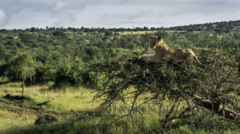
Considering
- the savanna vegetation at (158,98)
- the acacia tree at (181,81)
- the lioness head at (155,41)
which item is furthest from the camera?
the lioness head at (155,41)

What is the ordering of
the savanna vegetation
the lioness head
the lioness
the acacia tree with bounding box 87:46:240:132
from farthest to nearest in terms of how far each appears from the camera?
the lioness head, the lioness, the savanna vegetation, the acacia tree with bounding box 87:46:240:132

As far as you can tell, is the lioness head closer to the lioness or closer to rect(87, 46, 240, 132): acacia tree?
the lioness

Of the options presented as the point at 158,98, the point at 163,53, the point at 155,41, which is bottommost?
the point at 158,98

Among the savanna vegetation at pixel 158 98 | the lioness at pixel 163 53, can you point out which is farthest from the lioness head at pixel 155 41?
the savanna vegetation at pixel 158 98

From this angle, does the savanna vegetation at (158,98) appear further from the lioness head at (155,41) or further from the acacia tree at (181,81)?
the lioness head at (155,41)

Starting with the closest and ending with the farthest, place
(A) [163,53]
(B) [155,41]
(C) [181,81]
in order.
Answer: (C) [181,81] < (A) [163,53] < (B) [155,41]

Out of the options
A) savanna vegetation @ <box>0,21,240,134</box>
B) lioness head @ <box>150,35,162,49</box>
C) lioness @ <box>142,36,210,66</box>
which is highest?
lioness head @ <box>150,35,162,49</box>

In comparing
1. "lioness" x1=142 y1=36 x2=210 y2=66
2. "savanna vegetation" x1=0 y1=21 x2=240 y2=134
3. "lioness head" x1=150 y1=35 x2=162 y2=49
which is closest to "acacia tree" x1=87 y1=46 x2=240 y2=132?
"savanna vegetation" x1=0 y1=21 x2=240 y2=134

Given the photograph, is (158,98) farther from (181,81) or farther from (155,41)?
(155,41)

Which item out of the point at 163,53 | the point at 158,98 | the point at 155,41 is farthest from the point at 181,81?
the point at 155,41

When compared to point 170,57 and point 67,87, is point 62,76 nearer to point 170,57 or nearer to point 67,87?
point 67,87

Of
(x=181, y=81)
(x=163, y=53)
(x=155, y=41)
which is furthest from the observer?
(x=155, y=41)

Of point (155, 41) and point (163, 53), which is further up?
point (155, 41)

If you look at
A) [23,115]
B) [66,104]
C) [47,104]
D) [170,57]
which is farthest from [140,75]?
[47,104]
